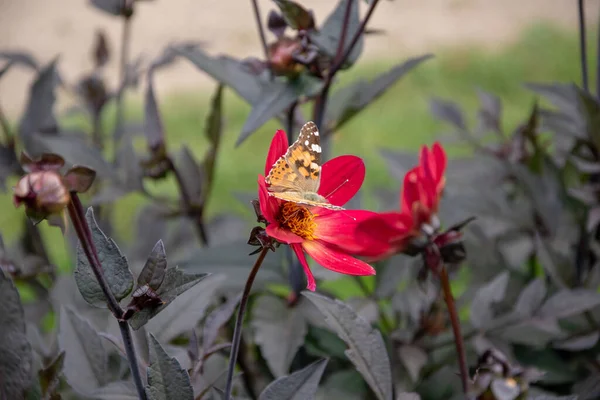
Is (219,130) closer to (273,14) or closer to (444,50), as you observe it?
(273,14)

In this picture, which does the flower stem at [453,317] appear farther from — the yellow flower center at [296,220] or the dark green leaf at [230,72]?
the dark green leaf at [230,72]

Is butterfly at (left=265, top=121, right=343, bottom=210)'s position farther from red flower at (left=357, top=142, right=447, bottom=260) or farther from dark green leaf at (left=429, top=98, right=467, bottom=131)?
dark green leaf at (left=429, top=98, right=467, bottom=131)

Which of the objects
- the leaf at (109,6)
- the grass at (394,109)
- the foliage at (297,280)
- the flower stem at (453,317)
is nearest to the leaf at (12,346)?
the foliage at (297,280)

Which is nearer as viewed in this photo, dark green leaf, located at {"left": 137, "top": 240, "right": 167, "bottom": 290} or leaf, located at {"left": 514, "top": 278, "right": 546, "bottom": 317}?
dark green leaf, located at {"left": 137, "top": 240, "right": 167, "bottom": 290}

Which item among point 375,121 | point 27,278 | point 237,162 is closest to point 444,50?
point 375,121

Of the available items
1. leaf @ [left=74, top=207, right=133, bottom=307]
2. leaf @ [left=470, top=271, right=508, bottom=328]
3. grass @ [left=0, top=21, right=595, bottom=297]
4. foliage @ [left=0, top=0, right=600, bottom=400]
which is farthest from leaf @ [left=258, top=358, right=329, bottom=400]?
grass @ [left=0, top=21, right=595, bottom=297]

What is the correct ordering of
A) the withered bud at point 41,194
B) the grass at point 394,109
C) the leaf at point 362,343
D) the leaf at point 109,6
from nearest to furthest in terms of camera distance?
the withered bud at point 41,194, the leaf at point 362,343, the leaf at point 109,6, the grass at point 394,109
